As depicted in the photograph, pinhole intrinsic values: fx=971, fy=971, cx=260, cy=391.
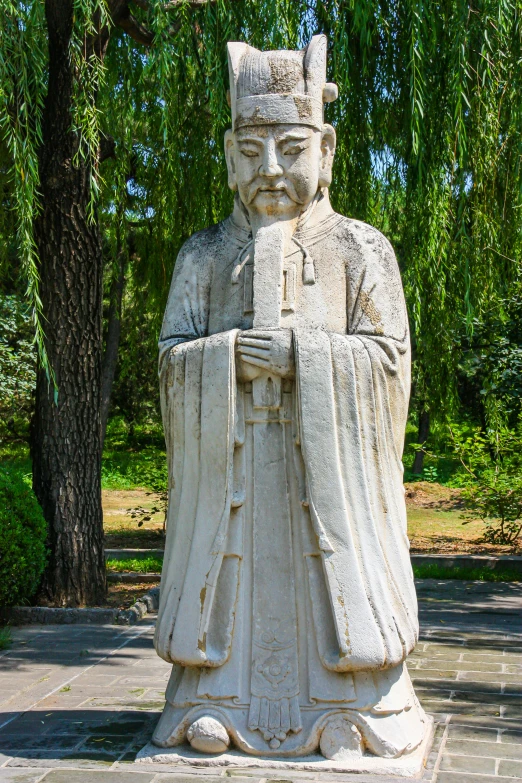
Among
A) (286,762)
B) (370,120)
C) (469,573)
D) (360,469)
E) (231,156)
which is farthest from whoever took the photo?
(469,573)

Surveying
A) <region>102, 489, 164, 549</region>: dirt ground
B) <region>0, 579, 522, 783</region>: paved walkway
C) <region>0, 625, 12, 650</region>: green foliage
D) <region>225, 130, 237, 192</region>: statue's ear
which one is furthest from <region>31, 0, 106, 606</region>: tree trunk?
<region>225, 130, 237, 192</region>: statue's ear

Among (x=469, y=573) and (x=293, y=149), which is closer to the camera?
(x=293, y=149)

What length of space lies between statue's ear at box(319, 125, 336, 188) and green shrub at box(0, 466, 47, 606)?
4.43 meters

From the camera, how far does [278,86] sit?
4262 mm

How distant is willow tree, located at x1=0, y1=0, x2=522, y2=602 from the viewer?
636cm

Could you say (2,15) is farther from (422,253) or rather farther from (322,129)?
(422,253)

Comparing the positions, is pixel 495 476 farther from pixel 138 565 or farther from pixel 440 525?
pixel 138 565

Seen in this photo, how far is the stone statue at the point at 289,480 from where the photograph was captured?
4.07 metres

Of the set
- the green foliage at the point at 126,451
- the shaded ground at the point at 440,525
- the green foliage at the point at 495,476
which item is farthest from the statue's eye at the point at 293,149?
the green foliage at the point at 126,451

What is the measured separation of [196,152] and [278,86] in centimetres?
390

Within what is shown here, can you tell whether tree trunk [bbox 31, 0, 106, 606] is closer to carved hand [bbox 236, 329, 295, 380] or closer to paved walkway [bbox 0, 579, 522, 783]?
paved walkway [bbox 0, 579, 522, 783]

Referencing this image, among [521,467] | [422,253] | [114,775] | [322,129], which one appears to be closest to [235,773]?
[114,775]

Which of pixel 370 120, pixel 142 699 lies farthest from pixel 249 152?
pixel 370 120

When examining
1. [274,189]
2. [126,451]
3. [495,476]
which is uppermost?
[274,189]
